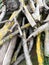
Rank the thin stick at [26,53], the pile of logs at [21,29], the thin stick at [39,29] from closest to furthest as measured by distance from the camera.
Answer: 1. the thin stick at [26,53]
2. the pile of logs at [21,29]
3. the thin stick at [39,29]

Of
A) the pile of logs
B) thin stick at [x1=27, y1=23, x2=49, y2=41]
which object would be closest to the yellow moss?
the pile of logs

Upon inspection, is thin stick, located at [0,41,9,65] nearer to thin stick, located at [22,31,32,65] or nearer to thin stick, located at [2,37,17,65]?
thin stick, located at [2,37,17,65]

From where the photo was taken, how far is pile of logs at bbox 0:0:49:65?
147 inches

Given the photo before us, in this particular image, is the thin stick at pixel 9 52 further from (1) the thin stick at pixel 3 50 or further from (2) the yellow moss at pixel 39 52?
(2) the yellow moss at pixel 39 52

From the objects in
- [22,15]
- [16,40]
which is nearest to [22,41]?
[16,40]

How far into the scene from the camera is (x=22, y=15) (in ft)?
14.6

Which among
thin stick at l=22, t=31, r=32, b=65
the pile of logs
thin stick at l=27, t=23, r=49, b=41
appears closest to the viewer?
thin stick at l=22, t=31, r=32, b=65

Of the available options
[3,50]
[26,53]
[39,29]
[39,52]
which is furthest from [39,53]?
[3,50]

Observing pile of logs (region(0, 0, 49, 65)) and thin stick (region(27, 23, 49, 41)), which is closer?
pile of logs (region(0, 0, 49, 65))

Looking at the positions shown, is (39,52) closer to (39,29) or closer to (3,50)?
(39,29)

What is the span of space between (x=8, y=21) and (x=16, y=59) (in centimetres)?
75

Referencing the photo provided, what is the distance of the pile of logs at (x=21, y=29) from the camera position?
12.3 ft

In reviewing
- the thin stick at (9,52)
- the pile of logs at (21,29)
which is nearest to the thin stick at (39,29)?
the pile of logs at (21,29)

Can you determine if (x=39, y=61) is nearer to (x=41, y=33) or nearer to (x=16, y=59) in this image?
(x=16, y=59)
